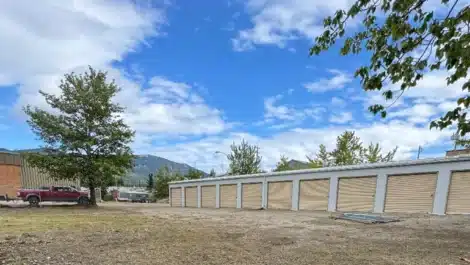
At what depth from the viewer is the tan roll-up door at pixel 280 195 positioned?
23328 mm

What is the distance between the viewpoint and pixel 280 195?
24047 millimetres

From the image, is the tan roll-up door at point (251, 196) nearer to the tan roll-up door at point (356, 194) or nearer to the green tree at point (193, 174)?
the tan roll-up door at point (356, 194)

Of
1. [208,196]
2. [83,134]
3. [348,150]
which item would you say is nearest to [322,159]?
[348,150]

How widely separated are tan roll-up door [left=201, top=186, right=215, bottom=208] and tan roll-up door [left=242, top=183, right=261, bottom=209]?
5.32 meters

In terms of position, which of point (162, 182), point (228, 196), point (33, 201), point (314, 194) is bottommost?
point (33, 201)

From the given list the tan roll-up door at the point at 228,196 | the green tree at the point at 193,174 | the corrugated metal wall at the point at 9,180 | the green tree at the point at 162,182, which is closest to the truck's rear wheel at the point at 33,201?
the corrugated metal wall at the point at 9,180

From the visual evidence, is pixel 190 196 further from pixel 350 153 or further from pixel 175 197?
pixel 350 153

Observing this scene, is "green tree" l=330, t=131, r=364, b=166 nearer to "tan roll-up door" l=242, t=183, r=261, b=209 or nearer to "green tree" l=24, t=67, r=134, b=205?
"tan roll-up door" l=242, t=183, r=261, b=209

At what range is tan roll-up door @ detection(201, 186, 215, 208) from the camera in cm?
3196

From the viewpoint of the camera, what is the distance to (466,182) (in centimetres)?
1415

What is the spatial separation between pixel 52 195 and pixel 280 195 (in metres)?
18.1

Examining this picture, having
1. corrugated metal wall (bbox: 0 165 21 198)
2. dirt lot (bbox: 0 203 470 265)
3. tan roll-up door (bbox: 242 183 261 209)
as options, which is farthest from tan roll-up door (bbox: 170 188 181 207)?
dirt lot (bbox: 0 203 470 265)

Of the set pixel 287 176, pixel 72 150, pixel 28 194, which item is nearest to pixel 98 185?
pixel 72 150

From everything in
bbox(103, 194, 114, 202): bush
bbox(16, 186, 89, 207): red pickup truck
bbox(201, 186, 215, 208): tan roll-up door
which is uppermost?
bbox(103, 194, 114, 202): bush
